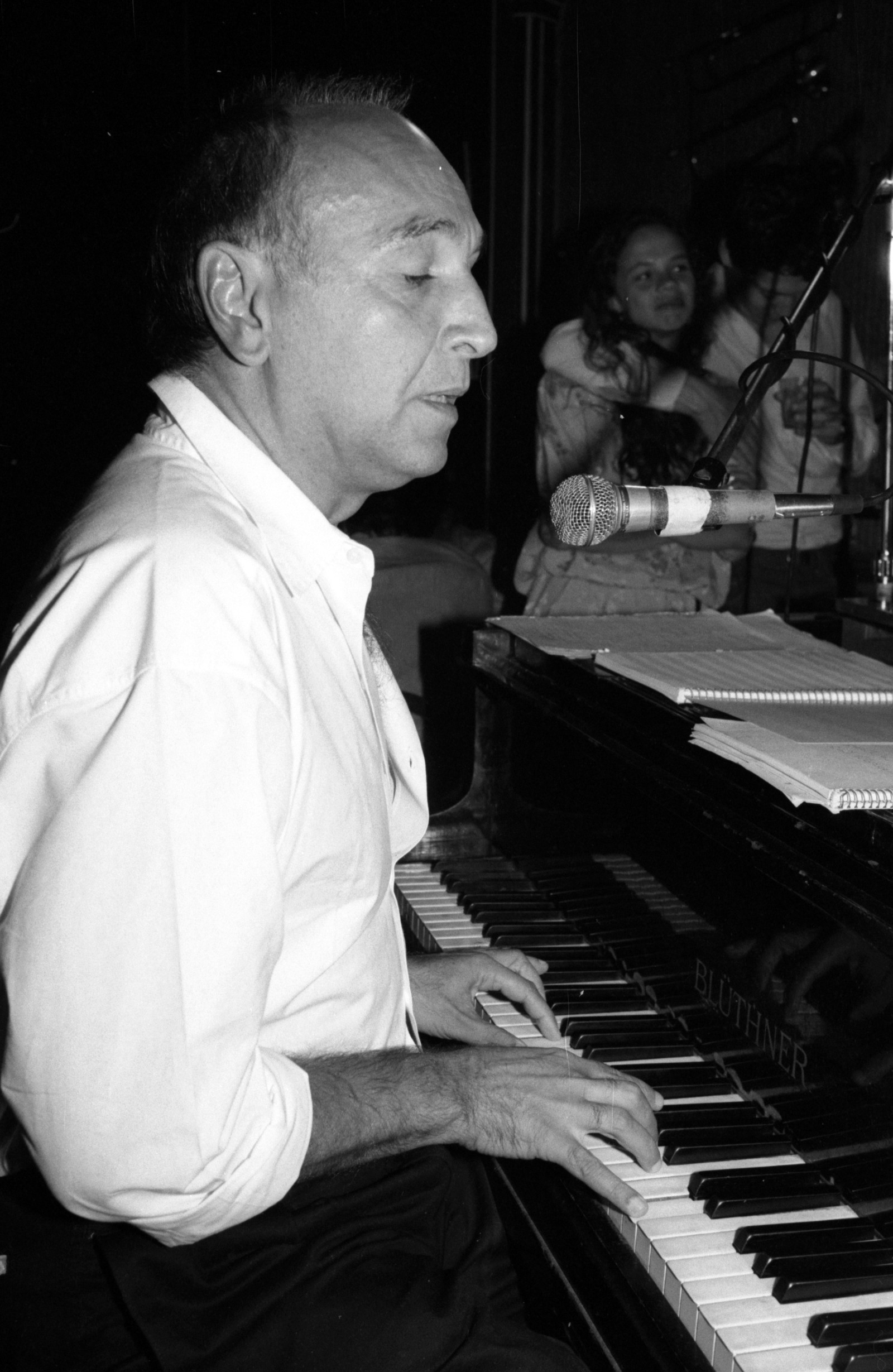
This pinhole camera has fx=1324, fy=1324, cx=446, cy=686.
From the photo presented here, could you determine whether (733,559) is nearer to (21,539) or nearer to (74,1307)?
(21,539)

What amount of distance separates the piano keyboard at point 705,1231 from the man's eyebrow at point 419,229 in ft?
2.55

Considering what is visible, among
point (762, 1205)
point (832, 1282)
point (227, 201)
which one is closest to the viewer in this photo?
point (832, 1282)

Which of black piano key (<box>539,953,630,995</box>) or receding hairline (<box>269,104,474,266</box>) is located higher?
receding hairline (<box>269,104,474,266</box>)

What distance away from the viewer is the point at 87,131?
3.18 meters

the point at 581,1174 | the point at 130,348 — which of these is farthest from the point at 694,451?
Result: the point at 581,1174

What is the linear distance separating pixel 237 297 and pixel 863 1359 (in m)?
1.05

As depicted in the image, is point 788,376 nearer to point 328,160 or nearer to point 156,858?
point 328,160

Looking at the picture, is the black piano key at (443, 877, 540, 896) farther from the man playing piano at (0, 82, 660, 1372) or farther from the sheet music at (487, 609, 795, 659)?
the man playing piano at (0, 82, 660, 1372)

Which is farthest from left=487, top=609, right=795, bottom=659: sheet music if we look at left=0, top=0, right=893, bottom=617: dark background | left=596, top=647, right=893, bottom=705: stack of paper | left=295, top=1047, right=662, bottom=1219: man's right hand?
left=0, top=0, right=893, bottom=617: dark background

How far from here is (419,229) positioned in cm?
127

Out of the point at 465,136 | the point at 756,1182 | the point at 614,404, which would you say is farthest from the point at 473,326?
the point at 465,136

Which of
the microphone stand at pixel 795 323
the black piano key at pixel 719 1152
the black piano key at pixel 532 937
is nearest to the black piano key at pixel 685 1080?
the black piano key at pixel 719 1152

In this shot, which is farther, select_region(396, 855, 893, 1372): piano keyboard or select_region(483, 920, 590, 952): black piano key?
select_region(483, 920, 590, 952): black piano key

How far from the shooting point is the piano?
1.08 meters
